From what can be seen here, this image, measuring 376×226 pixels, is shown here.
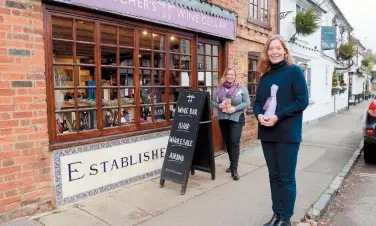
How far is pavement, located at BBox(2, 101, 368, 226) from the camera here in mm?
3752

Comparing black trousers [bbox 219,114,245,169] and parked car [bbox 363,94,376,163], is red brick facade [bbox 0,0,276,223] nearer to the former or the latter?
black trousers [bbox 219,114,245,169]

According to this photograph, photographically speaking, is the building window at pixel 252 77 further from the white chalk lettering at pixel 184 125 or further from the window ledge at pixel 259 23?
the white chalk lettering at pixel 184 125

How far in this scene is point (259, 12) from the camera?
8.55 meters

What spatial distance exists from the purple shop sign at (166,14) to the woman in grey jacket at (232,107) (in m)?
1.21

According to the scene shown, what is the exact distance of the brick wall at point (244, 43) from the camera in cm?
723

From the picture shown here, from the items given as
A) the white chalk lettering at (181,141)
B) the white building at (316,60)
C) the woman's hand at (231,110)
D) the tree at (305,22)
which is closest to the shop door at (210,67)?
the woman's hand at (231,110)

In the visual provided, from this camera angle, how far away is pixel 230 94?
5184 mm

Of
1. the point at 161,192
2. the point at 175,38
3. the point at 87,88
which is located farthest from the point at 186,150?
the point at 175,38

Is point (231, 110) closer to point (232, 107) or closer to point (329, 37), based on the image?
point (232, 107)

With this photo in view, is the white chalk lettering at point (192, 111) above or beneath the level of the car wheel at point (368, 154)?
above

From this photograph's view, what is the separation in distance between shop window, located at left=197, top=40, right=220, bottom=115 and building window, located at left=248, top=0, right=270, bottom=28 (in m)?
1.73

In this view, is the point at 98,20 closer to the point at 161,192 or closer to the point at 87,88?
the point at 87,88

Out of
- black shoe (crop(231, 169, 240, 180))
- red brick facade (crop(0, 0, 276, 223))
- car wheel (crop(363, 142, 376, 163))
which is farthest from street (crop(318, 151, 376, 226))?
red brick facade (crop(0, 0, 276, 223))

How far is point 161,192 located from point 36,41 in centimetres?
259
